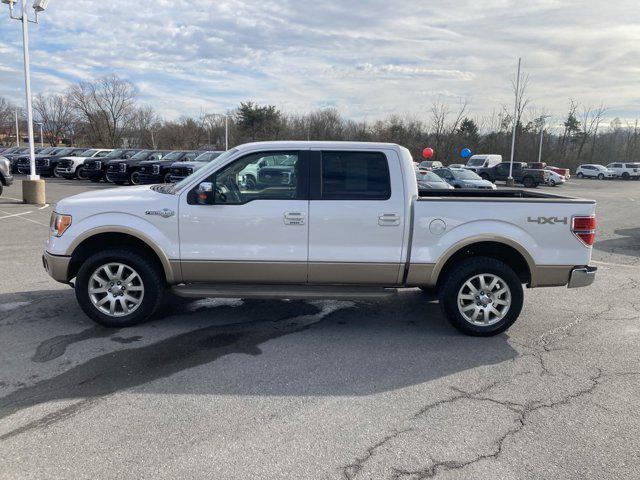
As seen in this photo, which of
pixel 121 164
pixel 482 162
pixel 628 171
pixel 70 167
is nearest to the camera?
pixel 121 164

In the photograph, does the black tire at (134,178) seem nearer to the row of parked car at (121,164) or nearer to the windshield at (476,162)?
the row of parked car at (121,164)

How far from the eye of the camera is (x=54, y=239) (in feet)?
17.2

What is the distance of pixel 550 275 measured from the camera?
17.1 ft

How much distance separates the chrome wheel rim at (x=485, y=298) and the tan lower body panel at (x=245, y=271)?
168 cm

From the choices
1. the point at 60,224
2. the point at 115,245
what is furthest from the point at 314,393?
the point at 60,224

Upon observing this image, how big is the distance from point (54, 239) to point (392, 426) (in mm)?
3894

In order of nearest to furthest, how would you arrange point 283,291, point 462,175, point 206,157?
point 283,291 → point 206,157 → point 462,175

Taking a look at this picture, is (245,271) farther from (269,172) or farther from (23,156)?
(23,156)

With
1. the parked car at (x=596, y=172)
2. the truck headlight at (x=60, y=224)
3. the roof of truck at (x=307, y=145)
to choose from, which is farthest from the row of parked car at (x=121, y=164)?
the parked car at (x=596, y=172)

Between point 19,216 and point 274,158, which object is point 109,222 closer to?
point 274,158

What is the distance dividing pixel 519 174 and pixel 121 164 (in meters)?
28.2

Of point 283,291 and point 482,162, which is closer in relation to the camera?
point 283,291

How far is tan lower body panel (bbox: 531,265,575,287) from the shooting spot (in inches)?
205

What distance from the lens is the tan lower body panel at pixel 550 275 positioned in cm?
520
